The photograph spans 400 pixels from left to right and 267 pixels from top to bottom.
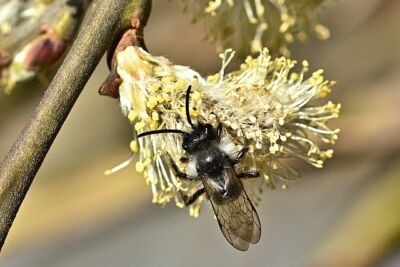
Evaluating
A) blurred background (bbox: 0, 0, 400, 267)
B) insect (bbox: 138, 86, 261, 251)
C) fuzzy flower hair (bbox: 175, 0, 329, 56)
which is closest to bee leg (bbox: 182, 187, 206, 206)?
insect (bbox: 138, 86, 261, 251)

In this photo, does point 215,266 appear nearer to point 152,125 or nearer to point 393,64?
point 393,64

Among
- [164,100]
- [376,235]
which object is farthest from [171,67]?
[376,235]

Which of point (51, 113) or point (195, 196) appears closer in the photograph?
point (51, 113)

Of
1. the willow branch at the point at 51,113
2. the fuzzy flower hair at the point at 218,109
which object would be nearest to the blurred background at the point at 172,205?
the fuzzy flower hair at the point at 218,109

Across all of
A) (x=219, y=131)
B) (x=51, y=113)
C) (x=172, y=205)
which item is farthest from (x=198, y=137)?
(x=172, y=205)

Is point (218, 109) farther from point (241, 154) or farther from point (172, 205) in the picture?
point (172, 205)

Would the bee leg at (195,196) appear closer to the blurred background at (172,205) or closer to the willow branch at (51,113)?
the willow branch at (51,113)

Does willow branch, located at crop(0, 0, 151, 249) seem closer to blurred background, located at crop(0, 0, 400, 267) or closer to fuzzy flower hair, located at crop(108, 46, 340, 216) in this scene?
fuzzy flower hair, located at crop(108, 46, 340, 216)
